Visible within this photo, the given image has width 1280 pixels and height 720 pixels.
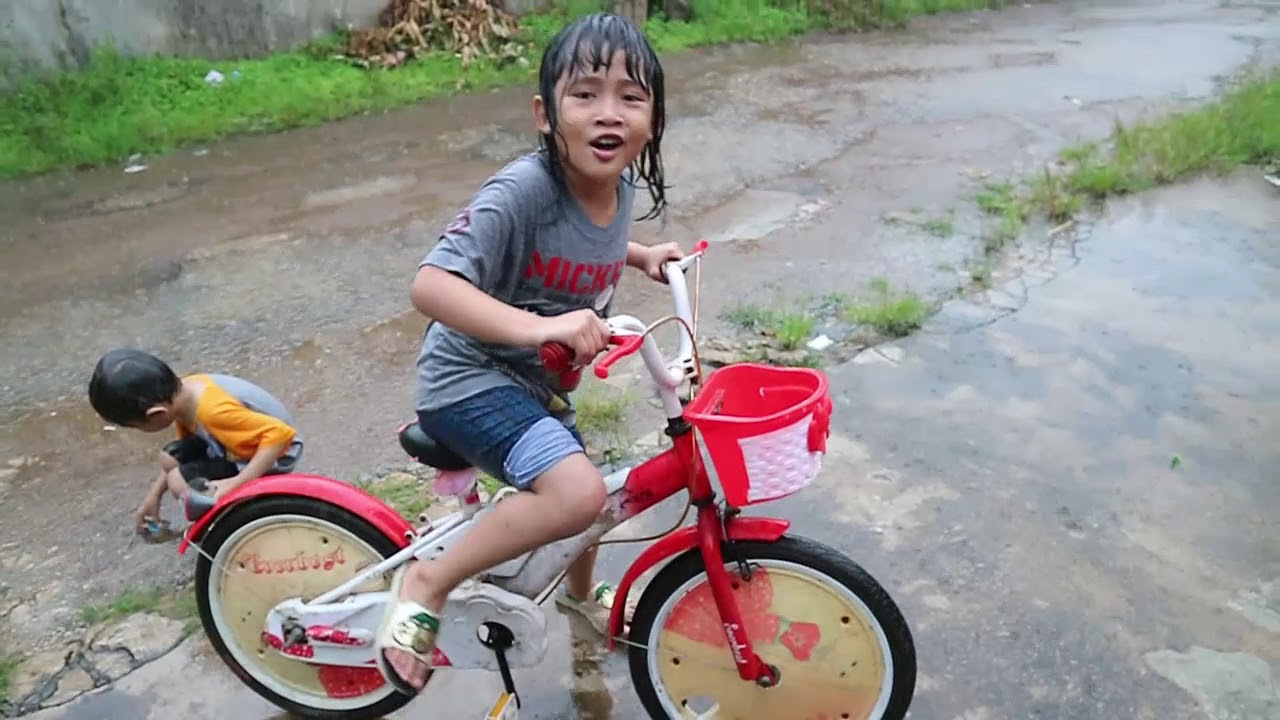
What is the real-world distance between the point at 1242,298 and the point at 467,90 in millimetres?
6060

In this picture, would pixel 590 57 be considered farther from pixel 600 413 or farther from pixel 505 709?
pixel 600 413

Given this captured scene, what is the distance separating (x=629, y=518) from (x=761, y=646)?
1.35 ft

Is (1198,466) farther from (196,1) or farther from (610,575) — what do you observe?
(196,1)

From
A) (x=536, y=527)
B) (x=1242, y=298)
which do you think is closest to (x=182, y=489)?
(x=536, y=527)

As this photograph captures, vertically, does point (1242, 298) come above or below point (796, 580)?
below

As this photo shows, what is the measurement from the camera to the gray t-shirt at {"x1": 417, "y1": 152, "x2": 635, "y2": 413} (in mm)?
1947

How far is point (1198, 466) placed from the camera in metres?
3.40

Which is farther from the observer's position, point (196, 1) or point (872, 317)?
point (196, 1)

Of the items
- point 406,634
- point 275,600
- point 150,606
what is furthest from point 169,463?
point 406,634

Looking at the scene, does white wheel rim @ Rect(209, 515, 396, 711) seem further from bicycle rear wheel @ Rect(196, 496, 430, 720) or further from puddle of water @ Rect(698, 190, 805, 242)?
puddle of water @ Rect(698, 190, 805, 242)

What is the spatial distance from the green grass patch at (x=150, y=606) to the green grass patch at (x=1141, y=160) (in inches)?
160

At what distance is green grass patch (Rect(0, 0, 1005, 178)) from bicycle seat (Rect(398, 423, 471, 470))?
19.3ft

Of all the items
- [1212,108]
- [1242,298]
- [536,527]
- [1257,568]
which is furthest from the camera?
[1212,108]

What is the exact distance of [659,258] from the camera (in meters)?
2.32
